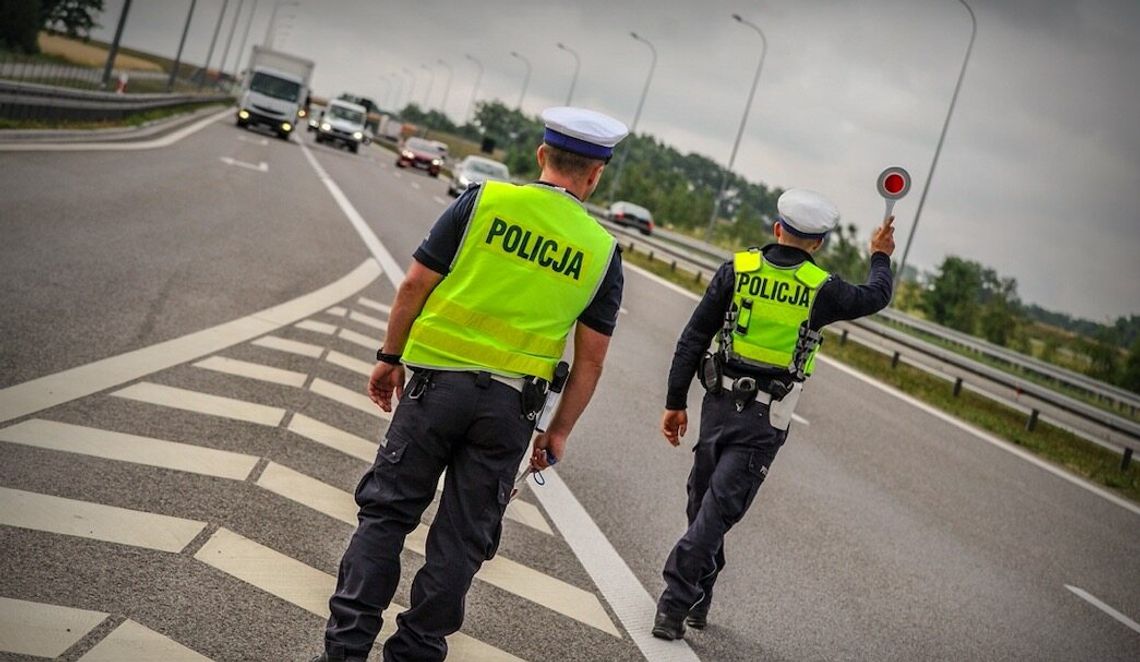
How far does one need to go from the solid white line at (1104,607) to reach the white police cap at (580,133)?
572cm

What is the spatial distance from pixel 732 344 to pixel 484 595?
1.57 metres

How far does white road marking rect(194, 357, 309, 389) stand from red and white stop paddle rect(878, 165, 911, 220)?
4.35m

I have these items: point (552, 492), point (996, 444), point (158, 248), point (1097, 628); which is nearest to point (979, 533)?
point (1097, 628)

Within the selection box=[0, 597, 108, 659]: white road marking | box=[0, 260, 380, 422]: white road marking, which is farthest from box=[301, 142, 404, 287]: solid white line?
box=[0, 597, 108, 659]: white road marking

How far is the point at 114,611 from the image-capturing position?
413 cm

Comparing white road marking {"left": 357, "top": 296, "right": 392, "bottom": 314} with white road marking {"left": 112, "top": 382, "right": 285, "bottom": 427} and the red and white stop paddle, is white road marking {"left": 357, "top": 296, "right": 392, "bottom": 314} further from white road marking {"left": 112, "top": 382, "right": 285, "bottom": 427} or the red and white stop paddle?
the red and white stop paddle

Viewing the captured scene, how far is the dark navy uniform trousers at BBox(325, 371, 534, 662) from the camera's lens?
12.5 ft

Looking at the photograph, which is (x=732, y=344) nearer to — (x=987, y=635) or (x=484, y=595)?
(x=484, y=595)

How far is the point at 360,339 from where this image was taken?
450 inches

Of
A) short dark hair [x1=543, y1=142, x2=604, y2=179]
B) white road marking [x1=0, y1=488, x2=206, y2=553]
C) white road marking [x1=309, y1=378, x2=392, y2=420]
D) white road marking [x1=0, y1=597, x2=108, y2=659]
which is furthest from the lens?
white road marking [x1=309, y1=378, x2=392, y2=420]

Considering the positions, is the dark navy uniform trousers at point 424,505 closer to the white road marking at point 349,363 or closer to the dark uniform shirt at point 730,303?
the dark uniform shirt at point 730,303

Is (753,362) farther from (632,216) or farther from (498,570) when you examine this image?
(632,216)

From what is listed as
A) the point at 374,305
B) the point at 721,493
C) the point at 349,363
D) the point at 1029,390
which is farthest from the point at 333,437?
the point at 1029,390

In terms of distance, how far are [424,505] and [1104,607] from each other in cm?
601
